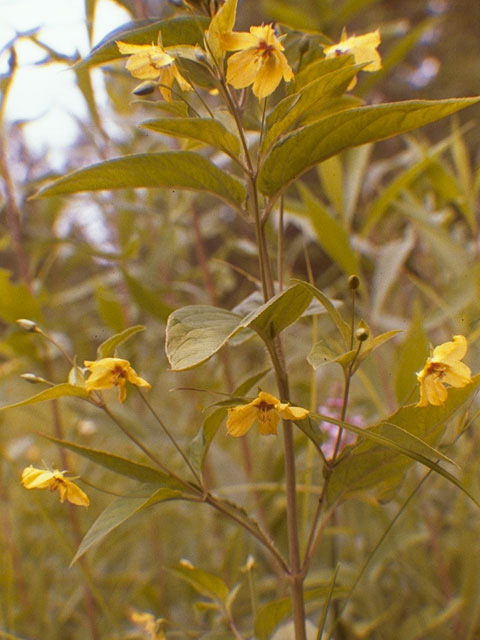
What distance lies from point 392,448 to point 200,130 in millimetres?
207

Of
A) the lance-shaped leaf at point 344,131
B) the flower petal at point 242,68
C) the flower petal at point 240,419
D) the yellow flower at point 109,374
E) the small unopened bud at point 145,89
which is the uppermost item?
the flower petal at point 242,68

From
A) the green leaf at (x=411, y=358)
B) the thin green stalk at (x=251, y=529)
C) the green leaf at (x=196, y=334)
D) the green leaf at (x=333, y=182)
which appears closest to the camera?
the green leaf at (x=196, y=334)

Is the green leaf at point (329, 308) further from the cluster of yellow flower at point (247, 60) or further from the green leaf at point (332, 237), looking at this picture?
the green leaf at point (332, 237)

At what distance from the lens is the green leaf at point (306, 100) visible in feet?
1.13

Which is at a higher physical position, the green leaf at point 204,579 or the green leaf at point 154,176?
the green leaf at point 154,176

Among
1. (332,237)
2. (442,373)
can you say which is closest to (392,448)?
(442,373)

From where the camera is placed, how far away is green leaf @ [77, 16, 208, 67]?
14.9 inches

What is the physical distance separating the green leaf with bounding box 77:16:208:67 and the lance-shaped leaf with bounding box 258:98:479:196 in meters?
0.10

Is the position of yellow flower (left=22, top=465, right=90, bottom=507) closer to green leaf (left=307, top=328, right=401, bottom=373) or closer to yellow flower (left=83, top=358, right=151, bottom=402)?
yellow flower (left=83, top=358, right=151, bottom=402)

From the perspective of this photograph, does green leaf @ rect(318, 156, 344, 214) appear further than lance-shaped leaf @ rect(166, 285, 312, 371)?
Yes

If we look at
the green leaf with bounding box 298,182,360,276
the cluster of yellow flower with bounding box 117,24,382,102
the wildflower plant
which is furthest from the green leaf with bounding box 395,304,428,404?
the cluster of yellow flower with bounding box 117,24,382,102

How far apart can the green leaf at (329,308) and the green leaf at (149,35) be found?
0.18 m

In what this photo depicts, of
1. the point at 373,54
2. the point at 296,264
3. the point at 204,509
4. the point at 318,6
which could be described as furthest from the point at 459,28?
the point at 373,54

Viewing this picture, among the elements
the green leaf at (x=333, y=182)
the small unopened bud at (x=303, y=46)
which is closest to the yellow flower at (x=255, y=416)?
the small unopened bud at (x=303, y=46)
